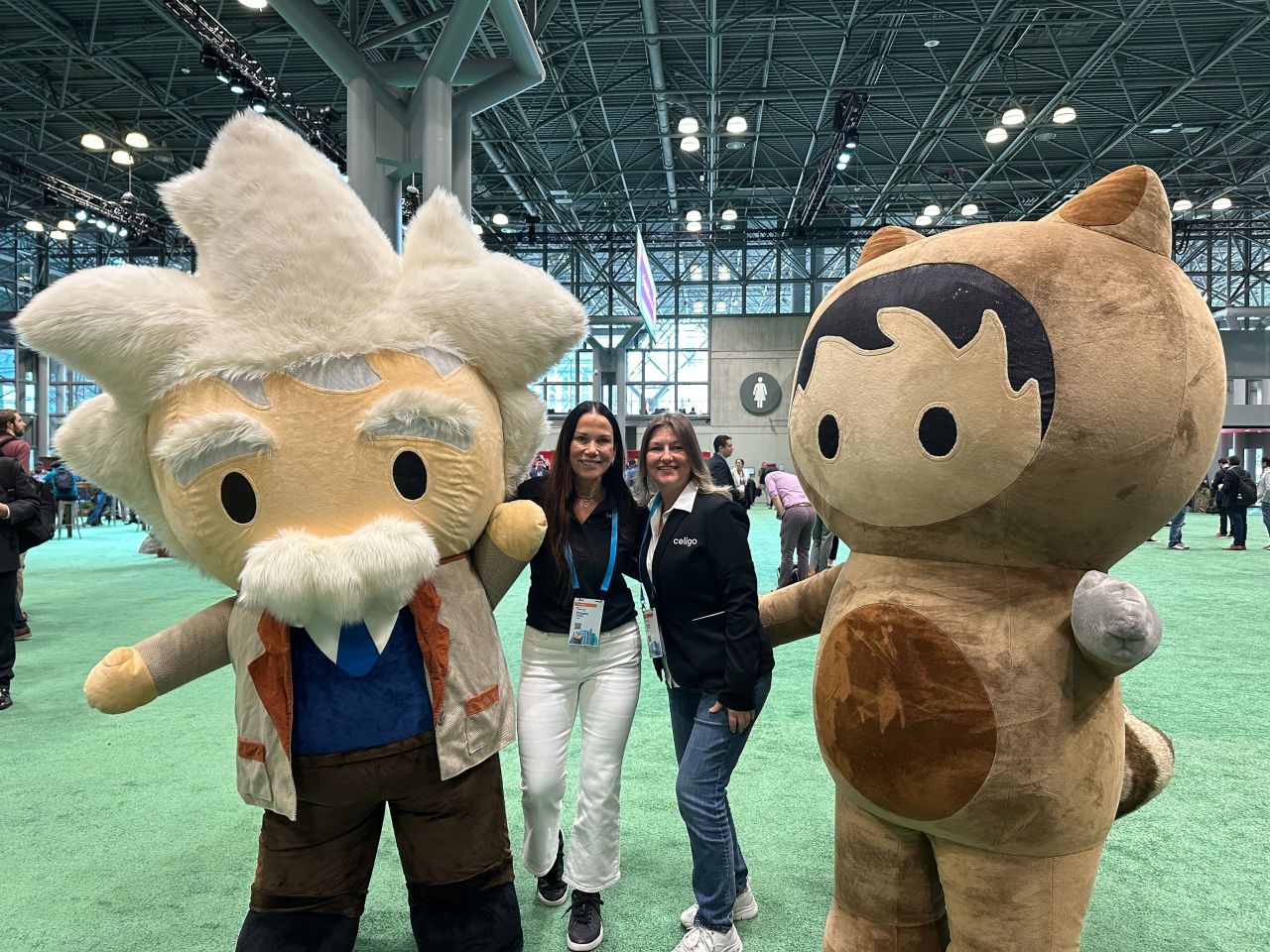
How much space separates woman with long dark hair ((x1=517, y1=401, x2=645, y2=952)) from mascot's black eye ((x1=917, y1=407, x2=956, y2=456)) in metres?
0.95

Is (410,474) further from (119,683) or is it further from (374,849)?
(374,849)

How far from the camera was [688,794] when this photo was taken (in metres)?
1.97

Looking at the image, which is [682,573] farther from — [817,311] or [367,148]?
[367,148]

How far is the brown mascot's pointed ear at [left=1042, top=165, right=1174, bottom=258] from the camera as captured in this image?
1465 millimetres

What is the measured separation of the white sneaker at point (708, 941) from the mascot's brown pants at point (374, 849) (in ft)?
1.41

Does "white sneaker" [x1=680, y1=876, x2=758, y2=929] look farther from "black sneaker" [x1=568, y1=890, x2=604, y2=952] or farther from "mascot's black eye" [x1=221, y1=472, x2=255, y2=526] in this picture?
"mascot's black eye" [x1=221, y1=472, x2=255, y2=526]

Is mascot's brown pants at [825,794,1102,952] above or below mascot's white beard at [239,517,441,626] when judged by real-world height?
below

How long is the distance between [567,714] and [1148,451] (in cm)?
151

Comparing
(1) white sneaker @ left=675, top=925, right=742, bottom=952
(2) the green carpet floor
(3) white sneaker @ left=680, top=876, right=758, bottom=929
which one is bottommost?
(2) the green carpet floor

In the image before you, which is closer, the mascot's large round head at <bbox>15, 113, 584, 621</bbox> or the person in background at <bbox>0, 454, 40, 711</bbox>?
the mascot's large round head at <bbox>15, 113, 584, 621</bbox>

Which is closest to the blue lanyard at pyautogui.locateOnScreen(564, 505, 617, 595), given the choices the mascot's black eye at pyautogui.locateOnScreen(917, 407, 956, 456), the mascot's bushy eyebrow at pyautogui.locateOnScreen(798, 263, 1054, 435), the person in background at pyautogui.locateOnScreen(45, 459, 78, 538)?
the mascot's bushy eyebrow at pyautogui.locateOnScreen(798, 263, 1054, 435)

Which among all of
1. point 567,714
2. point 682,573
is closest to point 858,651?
point 682,573

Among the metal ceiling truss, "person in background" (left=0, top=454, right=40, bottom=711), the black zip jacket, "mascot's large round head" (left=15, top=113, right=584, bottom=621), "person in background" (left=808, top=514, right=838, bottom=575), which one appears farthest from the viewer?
the metal ceiling truss

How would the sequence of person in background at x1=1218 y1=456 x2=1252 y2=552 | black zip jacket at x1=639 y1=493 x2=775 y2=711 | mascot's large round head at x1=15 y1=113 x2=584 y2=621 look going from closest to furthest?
mascot's large round head at x1=15 y1=113 x2=584 y2=621 < black zip jacket at x1=639 y1=493 x2=775 y2=711 < person in background at x1=1218 y1=456 x2=1252 y2=552
